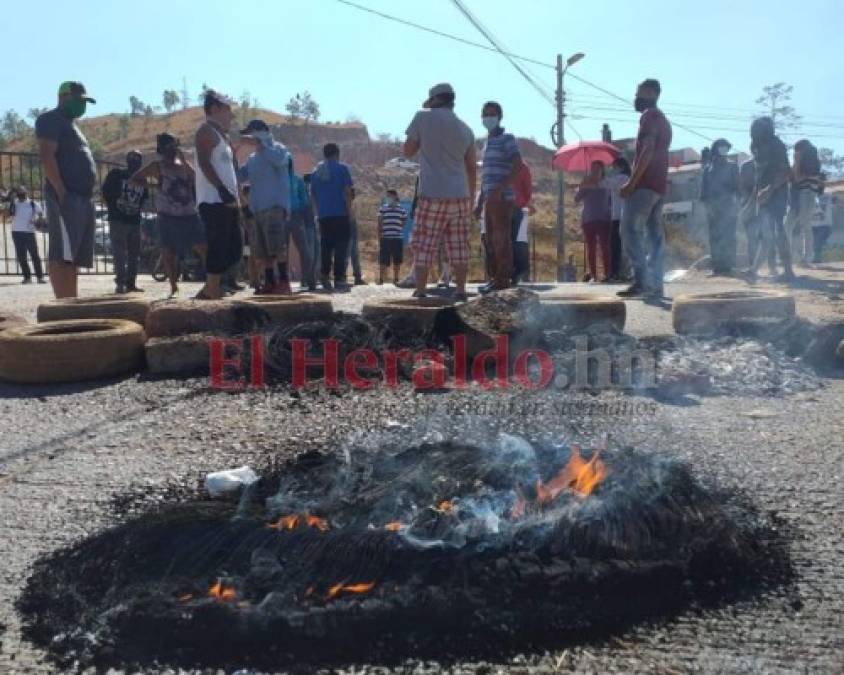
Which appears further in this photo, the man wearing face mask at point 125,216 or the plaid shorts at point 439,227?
the man wearing face mask at point 125,216

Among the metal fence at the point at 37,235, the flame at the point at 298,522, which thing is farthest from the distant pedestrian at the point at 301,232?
the flame at the point at 298,522

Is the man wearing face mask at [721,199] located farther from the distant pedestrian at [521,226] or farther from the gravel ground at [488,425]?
the gravel ground at [488,425]

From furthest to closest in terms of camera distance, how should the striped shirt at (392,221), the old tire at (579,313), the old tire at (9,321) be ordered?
the striped shirt at (392,221)
the old tire at (9,321)
the old tire at (579,313)

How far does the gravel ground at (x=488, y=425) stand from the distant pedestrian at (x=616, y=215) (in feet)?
21.6

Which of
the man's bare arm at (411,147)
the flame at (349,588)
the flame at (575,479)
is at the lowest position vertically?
the flame at (349,588)

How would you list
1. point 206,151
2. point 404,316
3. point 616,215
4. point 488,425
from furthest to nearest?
point 616,215 < point 206,151 < point 404,316 < point 488,425

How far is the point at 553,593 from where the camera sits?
2250mm

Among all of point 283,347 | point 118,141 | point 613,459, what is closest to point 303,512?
point 613,459

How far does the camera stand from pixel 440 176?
722 cm

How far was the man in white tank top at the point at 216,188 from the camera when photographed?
22.6ft

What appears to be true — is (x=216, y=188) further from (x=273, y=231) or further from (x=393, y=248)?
(x=393, y=248)

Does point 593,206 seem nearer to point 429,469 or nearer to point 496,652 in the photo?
point 429,469

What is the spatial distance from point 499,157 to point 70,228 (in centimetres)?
424

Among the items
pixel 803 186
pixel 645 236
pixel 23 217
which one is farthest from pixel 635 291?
pixel 23 217
